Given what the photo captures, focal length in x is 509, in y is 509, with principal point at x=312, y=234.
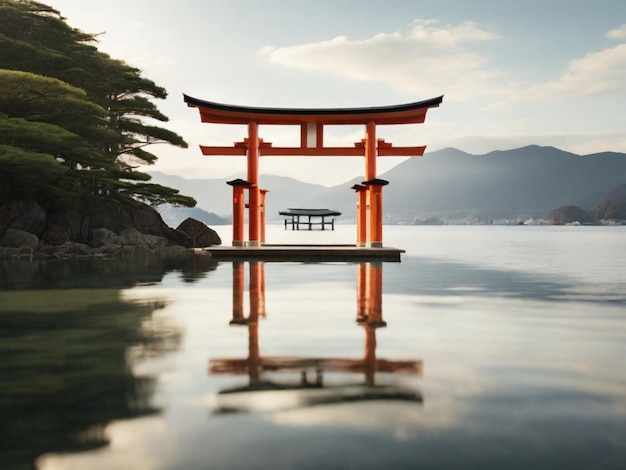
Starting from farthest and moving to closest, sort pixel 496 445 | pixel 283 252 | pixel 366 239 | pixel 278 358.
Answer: pixel 366 239 → pixel 283 252 → pixel 278 358 → pixel 496 445

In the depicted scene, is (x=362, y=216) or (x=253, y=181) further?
(x=362, y=216)

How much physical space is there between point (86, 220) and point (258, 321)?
71.8 ft

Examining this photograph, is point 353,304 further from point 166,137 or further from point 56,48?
point 56,48

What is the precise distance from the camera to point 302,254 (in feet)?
62.6

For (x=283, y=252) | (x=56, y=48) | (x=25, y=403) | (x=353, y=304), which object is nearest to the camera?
(x=25, y=403)

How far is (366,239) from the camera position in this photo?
20.7m

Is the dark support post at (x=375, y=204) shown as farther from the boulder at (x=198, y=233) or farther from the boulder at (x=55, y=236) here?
the boulder at (x=198, y=233)

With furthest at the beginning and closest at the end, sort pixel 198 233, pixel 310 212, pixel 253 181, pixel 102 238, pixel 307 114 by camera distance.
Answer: pixel 198 233 < pixel 102 238 < pixel 310 212 < pixel 253 181 < pixel 307 114

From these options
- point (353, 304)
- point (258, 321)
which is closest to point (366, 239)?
point (353, 304)

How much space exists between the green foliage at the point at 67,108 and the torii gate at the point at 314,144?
541 cm

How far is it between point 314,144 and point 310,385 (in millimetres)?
16570

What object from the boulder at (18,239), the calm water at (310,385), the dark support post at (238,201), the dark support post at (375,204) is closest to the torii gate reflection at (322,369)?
the calm water at (310,385)

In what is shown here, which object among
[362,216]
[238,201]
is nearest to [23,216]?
[238,201]

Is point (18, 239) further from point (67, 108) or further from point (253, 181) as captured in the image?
point (253, 181)
